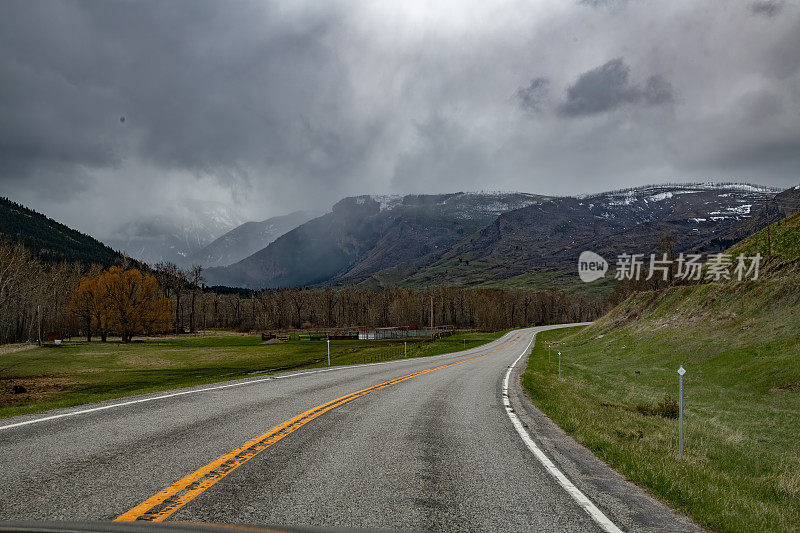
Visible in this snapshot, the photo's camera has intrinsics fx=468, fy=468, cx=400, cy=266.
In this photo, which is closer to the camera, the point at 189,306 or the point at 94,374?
the point at 94,374

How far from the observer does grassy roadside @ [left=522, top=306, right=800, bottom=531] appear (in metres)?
6.77

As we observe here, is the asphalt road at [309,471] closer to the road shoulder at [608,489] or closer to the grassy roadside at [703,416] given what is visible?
the road shoulder at [608,489]

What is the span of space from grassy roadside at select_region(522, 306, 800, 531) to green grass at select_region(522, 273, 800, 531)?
0.04m

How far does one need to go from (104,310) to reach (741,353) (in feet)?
297

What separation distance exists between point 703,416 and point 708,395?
480 centimetres

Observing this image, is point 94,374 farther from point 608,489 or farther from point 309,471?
point 608,489

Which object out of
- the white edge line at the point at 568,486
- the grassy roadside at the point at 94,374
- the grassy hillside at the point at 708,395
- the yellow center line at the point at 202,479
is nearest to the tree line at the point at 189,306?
the grassy roadside at the point at 94,374

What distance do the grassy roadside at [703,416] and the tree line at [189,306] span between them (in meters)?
77.9

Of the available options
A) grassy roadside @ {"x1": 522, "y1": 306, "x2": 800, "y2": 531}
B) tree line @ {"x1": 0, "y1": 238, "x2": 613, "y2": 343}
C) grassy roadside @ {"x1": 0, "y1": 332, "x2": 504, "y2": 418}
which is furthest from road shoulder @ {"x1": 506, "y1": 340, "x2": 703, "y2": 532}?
tree line @ {"x1": 0, "y1": 238, "x2": 613, "y2": 343}

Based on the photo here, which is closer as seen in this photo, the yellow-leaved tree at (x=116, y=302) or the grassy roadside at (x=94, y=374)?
the grassy roadside at (x=94, y=374)

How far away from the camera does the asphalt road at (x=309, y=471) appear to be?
5008mm

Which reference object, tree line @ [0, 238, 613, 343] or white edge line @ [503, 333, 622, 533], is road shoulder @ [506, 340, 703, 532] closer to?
white edge line @ [503, 333, 622, 533]

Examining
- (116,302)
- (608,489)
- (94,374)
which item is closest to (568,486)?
(608,489)

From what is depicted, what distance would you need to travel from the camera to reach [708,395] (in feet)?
78.1
